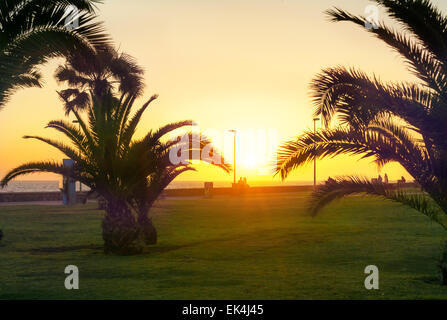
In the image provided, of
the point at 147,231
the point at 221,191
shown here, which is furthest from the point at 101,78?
the point at 221,191

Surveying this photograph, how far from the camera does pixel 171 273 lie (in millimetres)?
11922

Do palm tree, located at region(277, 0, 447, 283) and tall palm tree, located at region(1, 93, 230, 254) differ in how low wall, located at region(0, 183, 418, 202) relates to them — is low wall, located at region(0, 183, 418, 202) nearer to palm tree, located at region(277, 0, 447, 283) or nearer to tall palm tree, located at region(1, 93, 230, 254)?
tall palm tree, located at region(1, 93, 230, 254)

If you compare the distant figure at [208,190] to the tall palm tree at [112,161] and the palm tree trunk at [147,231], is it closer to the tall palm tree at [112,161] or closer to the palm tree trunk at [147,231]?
the palm tree trunk at [147,231]

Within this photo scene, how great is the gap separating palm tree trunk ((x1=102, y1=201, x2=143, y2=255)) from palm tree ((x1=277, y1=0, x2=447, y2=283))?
19.1 ft

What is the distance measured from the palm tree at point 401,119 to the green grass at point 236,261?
1.60 m

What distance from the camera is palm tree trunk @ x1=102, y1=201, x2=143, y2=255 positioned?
50.5ft

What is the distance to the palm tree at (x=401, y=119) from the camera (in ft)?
34.7

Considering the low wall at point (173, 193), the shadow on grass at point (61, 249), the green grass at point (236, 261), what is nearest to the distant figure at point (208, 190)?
the low wall at point (173, 193)

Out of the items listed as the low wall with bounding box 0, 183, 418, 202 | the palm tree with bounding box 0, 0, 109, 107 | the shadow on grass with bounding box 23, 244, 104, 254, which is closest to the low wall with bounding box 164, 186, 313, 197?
the low wall with bounding box 0, 183, 418, 202

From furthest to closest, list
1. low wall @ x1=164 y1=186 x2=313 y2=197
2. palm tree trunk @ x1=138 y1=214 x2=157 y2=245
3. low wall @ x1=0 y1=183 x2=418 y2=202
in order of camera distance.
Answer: low wall @ x1=164 y1=186 x2=313 y2=197 < low wall @ x1=0 y1=183 x2=418 y2=202 < palm tree trunk @ x1=138 y1=214 x2=157 y2=245

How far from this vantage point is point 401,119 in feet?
36.3
